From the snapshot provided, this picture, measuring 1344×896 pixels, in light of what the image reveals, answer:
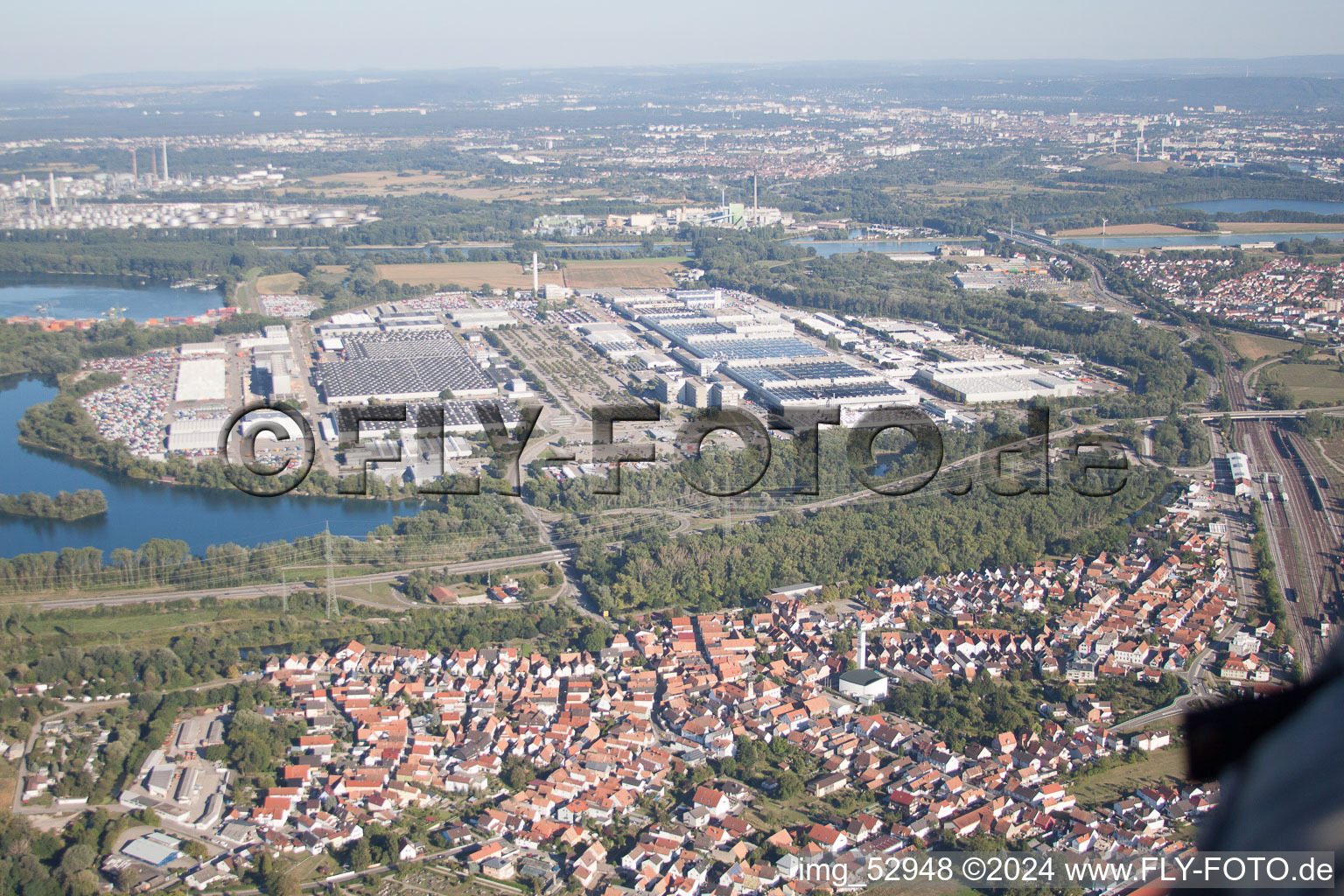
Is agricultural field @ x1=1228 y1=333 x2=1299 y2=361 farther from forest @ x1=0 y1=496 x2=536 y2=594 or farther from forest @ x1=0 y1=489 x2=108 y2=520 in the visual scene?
forest @ x1=0 y1=489 x2=108 y2=520

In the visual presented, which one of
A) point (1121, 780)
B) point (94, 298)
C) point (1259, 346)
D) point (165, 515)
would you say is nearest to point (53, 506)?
point (165, 515)

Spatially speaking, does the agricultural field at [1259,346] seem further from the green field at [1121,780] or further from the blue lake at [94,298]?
the blue lake at [94,298]

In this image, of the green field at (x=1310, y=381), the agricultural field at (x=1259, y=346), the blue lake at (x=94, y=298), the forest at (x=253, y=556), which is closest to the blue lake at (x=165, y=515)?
the forest at (x=253, y=556)

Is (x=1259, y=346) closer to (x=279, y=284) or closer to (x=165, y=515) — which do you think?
(x=165, y=515)

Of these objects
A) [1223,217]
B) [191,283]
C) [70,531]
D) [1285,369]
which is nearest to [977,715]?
[70,531]

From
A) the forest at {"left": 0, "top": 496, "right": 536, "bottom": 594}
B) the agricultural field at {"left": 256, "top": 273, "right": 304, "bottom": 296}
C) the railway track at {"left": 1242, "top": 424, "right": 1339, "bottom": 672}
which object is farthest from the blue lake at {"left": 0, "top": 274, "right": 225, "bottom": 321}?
the railway track at {"left": 1242, "top": 424, "right": 1339, "bottom": 672}

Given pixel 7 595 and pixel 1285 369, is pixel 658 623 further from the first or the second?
pixel 1285 369

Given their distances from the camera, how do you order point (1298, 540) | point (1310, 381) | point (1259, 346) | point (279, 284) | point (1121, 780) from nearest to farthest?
point (1121, 780) → point (1298, 540) → point (1310, 381) → point (1259, 346) → point (279, 284)
